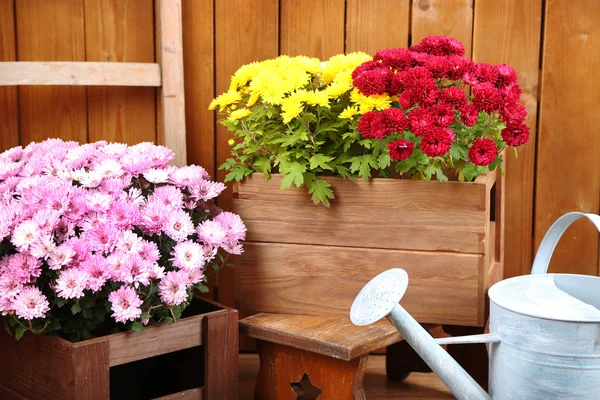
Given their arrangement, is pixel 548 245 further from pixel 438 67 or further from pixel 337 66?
pixel 337 66

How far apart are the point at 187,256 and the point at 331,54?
80 cm

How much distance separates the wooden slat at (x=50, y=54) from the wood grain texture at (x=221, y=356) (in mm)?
786

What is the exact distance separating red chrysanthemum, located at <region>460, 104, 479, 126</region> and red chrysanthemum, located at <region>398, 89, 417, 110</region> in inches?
3.7

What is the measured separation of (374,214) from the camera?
5.14ft

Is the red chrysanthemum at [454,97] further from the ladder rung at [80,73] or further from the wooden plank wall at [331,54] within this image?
the ladder rung at [80,73]

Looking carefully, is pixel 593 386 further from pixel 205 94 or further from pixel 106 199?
pixel 205 94

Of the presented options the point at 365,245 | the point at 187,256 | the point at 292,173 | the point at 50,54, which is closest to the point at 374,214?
the point at 365,245

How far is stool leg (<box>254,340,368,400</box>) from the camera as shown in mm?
1481

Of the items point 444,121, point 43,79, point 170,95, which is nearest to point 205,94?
point 170,95

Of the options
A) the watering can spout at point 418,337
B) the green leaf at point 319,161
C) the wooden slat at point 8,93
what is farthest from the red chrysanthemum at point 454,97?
the wooden slat at point 8,93

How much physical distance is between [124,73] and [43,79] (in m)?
0.19

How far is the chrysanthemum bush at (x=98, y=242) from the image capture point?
131 cm

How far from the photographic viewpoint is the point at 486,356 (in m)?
1.73

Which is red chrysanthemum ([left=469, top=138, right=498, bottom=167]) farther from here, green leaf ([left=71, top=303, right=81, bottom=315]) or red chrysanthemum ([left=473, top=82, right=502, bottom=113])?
green leaf ([left=71, top=303, right=81, bottom=315])
